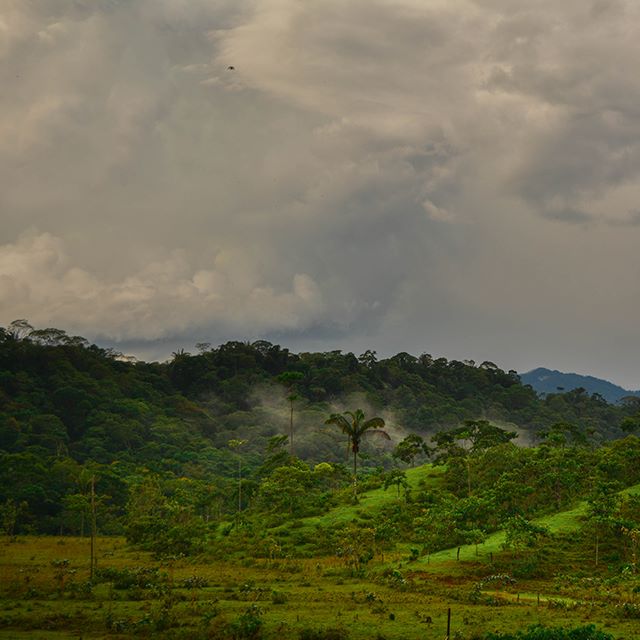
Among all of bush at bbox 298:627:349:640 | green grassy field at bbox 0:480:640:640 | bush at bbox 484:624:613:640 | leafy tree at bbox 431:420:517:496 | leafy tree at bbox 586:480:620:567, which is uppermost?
leafy tree at bbox 431:420:517:496

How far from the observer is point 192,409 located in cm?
15250

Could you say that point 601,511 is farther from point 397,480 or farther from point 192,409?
point 192,409

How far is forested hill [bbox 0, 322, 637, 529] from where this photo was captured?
106 m

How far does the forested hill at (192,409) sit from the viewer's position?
105913 mm

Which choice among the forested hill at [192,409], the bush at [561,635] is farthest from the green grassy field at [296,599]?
the forested hill at [192,409]

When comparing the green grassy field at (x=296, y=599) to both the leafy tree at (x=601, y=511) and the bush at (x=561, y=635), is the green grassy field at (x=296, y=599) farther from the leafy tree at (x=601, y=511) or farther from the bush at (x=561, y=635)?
the bush at (x=561, y=635)

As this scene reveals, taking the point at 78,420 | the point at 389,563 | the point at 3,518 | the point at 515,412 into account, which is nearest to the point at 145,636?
the point at 389,563

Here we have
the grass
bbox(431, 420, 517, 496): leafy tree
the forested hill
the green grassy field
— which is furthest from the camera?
the forested hill

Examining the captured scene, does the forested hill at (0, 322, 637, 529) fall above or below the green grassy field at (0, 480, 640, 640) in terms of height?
above

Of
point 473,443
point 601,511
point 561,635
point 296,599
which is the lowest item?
point 296,599

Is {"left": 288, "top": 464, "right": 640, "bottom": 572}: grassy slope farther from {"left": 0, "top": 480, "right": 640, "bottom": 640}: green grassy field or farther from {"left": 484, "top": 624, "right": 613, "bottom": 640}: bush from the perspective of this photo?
{"left": 484, "top": 624, "right": 613, "bottom": 640}: bush

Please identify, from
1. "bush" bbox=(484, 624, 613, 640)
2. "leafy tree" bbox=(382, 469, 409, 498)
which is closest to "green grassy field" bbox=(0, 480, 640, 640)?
"bush" bbox=(484, 624, 613, 640)

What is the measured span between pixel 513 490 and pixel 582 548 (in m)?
10.9

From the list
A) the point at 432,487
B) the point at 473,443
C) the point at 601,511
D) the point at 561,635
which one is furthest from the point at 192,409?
the point at 561,635
